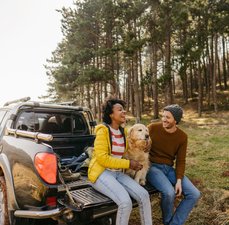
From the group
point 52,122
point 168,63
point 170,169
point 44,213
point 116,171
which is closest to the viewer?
point 44,213

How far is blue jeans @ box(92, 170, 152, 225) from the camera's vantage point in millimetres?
3934

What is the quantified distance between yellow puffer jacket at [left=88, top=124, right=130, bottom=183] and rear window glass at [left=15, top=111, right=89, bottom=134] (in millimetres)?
1642

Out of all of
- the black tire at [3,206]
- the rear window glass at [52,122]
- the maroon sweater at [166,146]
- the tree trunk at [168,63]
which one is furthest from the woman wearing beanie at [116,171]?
the tree trunk at [168,63]

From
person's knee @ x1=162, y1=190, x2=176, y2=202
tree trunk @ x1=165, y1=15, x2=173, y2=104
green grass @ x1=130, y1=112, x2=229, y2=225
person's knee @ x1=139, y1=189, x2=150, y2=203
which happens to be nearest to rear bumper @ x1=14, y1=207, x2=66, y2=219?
person's knee @ x1=139, y1=189, x2=150, y2=203

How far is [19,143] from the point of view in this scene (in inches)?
160

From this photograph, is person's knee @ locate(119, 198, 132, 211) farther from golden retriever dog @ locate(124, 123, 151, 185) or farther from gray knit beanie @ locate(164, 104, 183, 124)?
gray knit beanie @ locate(164, 104, 183, 124)

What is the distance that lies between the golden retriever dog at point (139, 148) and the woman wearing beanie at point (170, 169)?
0.62 feet

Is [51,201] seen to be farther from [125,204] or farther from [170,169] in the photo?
[170,169]

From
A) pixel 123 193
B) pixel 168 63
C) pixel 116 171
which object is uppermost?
pixel 168 63

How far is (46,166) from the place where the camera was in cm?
363

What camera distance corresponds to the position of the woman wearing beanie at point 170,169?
464cm

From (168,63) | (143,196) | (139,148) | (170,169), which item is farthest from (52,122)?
(168,63)

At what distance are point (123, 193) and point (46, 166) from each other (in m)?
1.03

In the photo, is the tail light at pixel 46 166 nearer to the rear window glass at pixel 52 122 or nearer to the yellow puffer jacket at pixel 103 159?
the yellow puffer jacket at pixel 103 159
